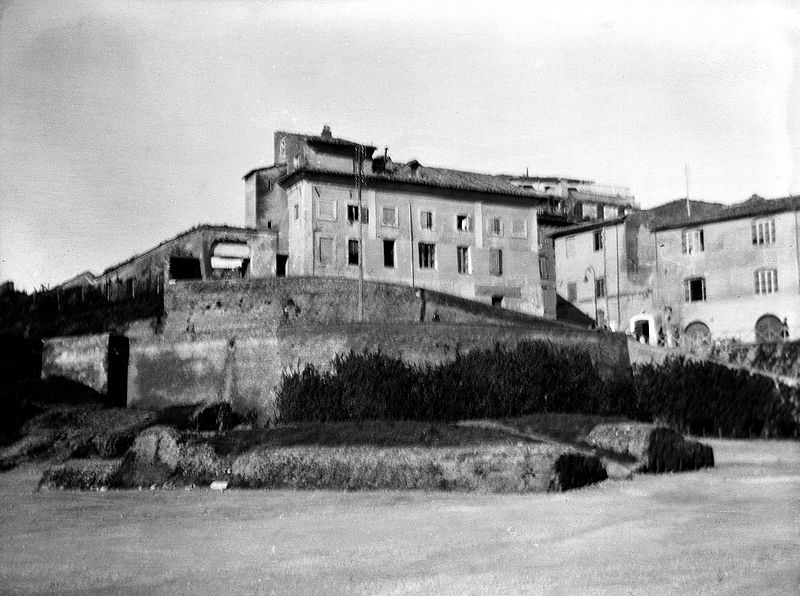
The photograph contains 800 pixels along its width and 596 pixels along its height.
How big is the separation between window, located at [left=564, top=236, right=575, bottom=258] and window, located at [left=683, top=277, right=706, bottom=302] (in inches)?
336

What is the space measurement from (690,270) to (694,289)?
3.30 feet

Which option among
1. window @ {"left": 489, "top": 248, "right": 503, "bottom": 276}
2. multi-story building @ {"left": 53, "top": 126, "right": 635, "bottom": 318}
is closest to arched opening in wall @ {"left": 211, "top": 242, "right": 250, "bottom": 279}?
multi-story building @ {"left": 53, "top": 126, "right": 635, "bottom": 318}

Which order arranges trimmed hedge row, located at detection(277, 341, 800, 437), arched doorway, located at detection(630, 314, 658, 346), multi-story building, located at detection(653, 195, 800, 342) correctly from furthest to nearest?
arched doorway, located at detection(630, 314, 658, 346)
multi-story building, located at detection(653, 195, 800, 342)
trimmed hedge row, located at detection(277, 341, 800, 437)

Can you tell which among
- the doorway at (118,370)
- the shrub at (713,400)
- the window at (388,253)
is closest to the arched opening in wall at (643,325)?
the window at (388,253)

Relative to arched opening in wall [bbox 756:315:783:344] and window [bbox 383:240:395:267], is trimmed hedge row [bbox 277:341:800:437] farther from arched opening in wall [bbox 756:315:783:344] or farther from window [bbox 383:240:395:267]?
window [bbox 383:240:395:267]

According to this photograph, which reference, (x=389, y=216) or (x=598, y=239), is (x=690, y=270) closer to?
(x=598, y=239)

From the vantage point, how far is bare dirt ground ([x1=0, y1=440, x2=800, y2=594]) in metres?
10.5

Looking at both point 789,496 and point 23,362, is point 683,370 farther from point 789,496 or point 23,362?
point 23,362

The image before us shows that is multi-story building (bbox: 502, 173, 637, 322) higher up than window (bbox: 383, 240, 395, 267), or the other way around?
multi-story building (bbox: 502, 173, 637, 322)

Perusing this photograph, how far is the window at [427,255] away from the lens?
145 ft

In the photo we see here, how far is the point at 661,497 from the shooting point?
16.4 m

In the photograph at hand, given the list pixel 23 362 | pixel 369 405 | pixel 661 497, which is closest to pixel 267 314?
pixel 369 405

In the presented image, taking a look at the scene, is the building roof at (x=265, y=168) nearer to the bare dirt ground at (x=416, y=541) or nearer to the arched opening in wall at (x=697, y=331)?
the arched opening in wall at (x=697, y=331)

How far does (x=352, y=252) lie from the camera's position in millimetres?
42625
